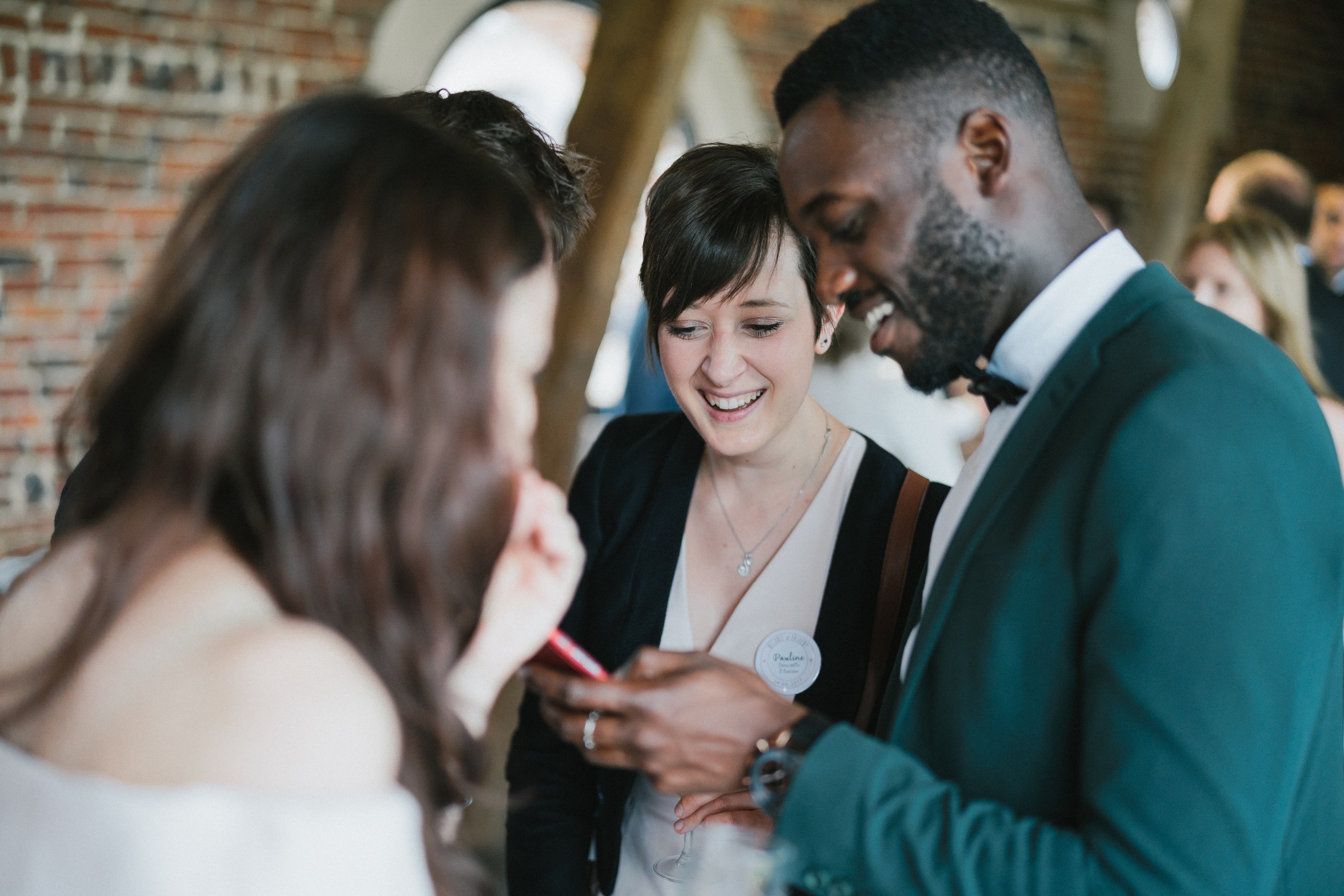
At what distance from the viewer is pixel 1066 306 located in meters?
1.19

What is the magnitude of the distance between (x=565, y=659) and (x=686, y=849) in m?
0.55

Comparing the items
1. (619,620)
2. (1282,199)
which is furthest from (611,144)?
(1282,199)

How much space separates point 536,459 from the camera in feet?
9.80

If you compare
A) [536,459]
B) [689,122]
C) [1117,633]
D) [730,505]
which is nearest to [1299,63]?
[689,122]

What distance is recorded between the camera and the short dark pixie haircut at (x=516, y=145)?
155cm

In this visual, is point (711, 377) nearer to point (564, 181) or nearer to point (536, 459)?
point (564, 181)

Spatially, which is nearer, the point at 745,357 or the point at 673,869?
→ the point at 673,869

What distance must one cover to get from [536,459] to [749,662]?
1456mm

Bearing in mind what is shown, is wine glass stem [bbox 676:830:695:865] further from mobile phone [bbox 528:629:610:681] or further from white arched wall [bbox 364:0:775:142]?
white arched wall [bbox 364:0:775:142]

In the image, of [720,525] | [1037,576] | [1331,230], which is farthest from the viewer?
[1331,230]

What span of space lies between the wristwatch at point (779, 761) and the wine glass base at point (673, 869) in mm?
455

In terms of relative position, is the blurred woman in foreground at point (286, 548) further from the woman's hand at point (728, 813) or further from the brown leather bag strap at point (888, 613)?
the brown leather bag strap at point (888, 613)

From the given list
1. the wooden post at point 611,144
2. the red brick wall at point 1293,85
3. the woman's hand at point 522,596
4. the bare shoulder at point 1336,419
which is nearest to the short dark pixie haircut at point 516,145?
the woman's hand at point 522,596

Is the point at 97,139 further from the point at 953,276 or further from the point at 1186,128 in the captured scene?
the point at 1186,128
